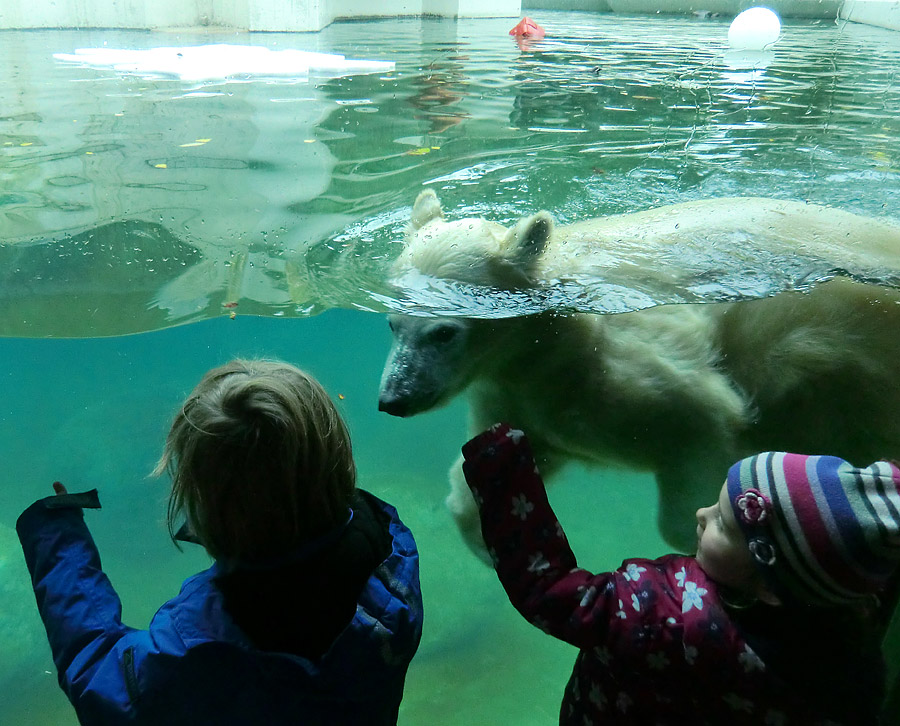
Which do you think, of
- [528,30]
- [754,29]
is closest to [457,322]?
[754,29]

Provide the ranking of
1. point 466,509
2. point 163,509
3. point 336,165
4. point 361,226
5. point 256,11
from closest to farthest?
1. point 466,509
2. point 163,509
3. point 361,226
4. point 336,165
5. point 256,11

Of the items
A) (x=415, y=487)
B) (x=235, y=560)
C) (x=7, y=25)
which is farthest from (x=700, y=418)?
(x=7, y=25)

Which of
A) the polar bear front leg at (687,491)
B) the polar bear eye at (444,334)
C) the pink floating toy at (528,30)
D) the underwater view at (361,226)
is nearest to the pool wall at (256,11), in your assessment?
the underwater view at (361,226)

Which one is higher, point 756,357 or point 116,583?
point 756,357

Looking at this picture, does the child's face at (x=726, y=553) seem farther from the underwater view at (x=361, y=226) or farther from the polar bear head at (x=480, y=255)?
the polar bear head at (x=480, y=255)

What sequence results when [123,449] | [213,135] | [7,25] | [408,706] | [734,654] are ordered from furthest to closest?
[7,25], [123,449], [213,135], [408,706], [734,654]

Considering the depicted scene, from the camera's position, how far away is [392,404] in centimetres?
198

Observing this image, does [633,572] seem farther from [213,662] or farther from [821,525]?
[213,662]

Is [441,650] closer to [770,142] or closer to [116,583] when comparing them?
[116,583]

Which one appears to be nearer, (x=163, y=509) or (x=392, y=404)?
(x=392, y=404)

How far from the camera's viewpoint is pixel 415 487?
20.2ft

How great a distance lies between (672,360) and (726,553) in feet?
3.04

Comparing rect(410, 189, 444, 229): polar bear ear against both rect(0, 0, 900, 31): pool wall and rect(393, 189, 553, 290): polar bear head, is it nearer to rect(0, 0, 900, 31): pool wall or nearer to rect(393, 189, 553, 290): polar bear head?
rect(393, 189, 553, 290): polar bear head

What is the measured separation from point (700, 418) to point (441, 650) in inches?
106
